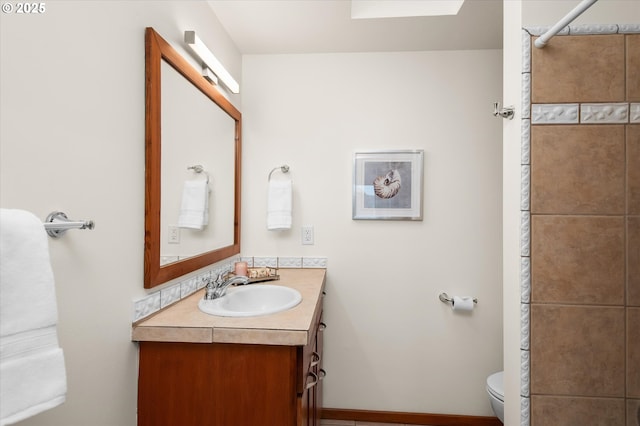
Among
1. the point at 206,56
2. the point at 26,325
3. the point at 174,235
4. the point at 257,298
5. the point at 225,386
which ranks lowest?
the point at 225,386

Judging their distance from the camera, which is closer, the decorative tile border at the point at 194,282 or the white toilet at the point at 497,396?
the decorative tile border at the point at 194,282

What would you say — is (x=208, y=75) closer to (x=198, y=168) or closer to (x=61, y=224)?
(x=198, y=168)

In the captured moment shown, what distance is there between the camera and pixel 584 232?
1.15 metres

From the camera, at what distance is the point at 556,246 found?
1.16 metres

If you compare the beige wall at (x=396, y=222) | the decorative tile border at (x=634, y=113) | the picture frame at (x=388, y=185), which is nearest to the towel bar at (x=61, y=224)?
the beige wall at (x=396, y=222)

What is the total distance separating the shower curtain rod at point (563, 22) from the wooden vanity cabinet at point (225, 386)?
1301mm

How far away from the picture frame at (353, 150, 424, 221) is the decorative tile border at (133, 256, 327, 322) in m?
0.47

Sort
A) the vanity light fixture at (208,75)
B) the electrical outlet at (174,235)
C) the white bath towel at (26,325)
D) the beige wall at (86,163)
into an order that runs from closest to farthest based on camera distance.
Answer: the white bath towel at (26,325)
the beige wall at (86,163)
the electrical outlet at (174,235)
the vanity light fixture at (208,75)

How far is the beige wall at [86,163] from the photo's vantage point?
0.74m

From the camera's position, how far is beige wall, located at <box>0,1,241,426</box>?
74cm

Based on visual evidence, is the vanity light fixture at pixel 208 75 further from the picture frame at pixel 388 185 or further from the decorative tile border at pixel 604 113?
the decorative tile border at pixel 604 113

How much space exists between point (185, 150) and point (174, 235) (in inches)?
15.5

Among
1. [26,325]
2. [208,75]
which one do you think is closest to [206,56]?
[208,75]

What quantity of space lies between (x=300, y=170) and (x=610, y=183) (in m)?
1.59
